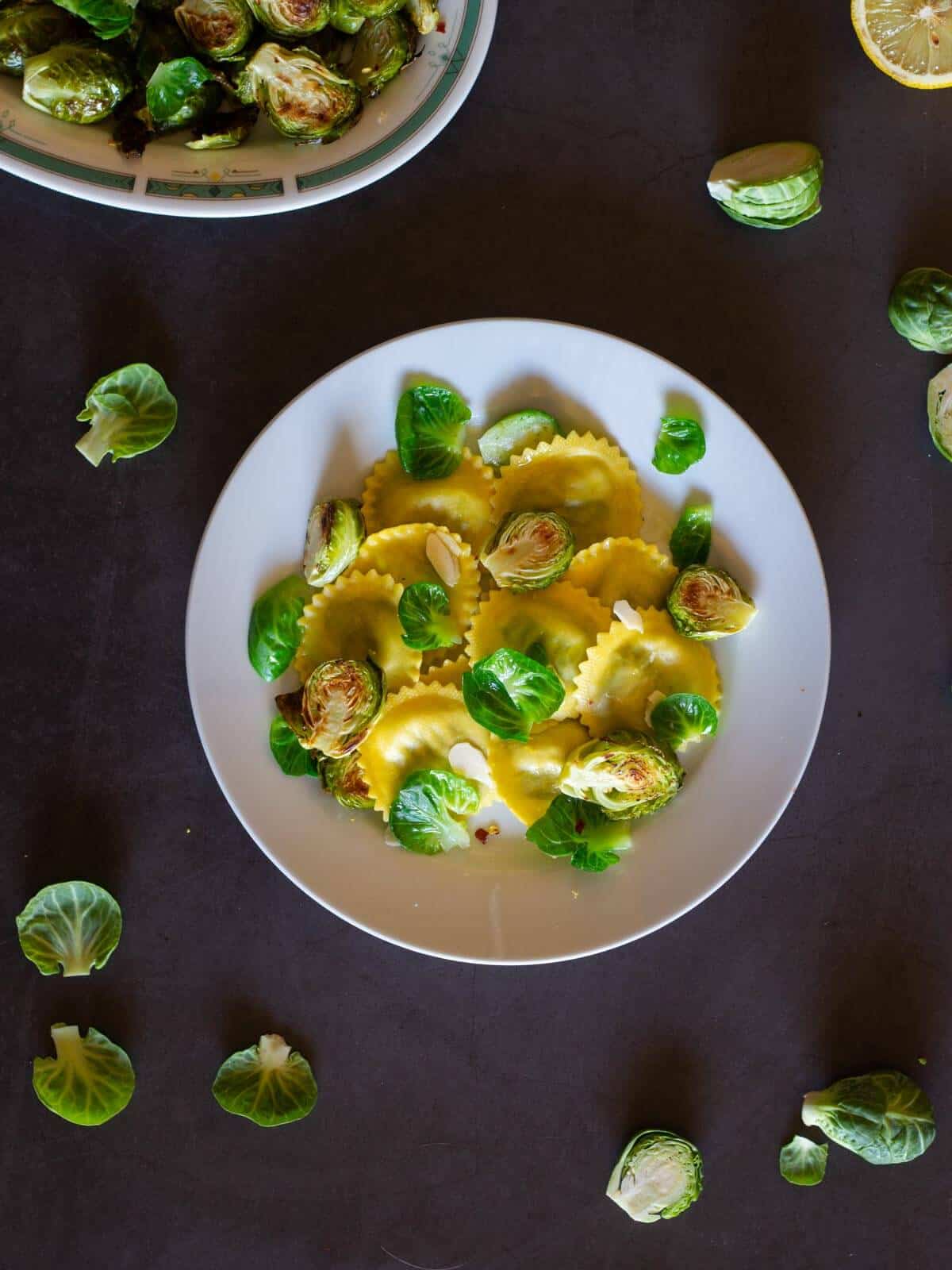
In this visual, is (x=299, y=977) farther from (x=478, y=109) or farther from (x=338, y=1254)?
(x=478, y=109)

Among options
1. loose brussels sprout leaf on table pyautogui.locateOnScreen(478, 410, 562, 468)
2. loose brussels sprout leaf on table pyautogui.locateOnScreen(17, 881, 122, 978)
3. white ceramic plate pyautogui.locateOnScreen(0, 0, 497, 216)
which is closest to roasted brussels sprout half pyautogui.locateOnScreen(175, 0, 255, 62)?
white ceramic plate pyautogui.locateOnScreen(0, 0, 497, 216)

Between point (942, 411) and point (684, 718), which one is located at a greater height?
point (942, 411)

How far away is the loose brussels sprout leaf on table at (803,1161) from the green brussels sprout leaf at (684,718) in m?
0.75

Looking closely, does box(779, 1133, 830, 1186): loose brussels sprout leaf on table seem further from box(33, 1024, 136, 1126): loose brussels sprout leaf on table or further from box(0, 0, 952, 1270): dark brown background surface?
box(33, 1024, 136, 1126): loose brussels sprout leaf on table

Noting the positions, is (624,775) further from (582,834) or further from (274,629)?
(274,629)

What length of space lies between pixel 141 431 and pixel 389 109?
611 mm

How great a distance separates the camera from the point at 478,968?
1746 millimetres

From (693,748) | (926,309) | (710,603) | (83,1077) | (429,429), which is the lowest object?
(83,1077)

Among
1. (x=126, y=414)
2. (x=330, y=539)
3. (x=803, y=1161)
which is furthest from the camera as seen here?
(x=803, y=1161)

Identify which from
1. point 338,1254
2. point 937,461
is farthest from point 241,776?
point 937,461

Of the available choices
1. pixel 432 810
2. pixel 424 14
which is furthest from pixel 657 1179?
pixel 424 14

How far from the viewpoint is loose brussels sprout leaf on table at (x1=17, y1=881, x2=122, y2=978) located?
168cm

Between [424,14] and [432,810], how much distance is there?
1148 millimetres

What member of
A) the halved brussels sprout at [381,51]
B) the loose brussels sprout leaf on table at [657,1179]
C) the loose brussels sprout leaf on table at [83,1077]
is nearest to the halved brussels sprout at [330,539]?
the halved brussels sprout at [381,51]
